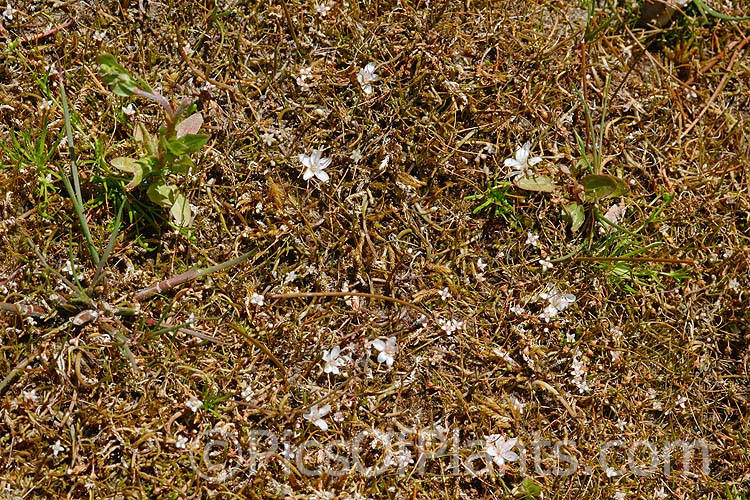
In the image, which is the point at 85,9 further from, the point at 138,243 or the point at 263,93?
the point at 138,243

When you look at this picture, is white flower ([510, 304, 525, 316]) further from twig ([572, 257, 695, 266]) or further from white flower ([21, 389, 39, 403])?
white flower ([21, 389, 39, 403])

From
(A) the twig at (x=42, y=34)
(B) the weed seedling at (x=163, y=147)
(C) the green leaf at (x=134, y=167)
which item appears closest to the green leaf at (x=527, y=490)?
(B) the weed seedling at (x=163, y=147)

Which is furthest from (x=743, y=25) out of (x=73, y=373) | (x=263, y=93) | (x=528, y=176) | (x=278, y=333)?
(x=73, y=373)

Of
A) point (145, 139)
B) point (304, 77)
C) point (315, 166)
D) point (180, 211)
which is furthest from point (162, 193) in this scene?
point (304, 77)

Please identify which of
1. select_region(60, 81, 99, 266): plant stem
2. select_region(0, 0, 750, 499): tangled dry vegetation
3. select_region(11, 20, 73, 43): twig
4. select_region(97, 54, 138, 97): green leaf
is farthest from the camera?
select_region(11, 20, 73, 43): twig

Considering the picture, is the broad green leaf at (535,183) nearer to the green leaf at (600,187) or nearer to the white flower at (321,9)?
the green leaf at (600,187)

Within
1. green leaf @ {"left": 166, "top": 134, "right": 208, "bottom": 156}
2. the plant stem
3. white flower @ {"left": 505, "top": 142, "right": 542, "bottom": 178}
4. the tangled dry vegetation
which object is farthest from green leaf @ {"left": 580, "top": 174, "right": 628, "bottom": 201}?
the plant stem
